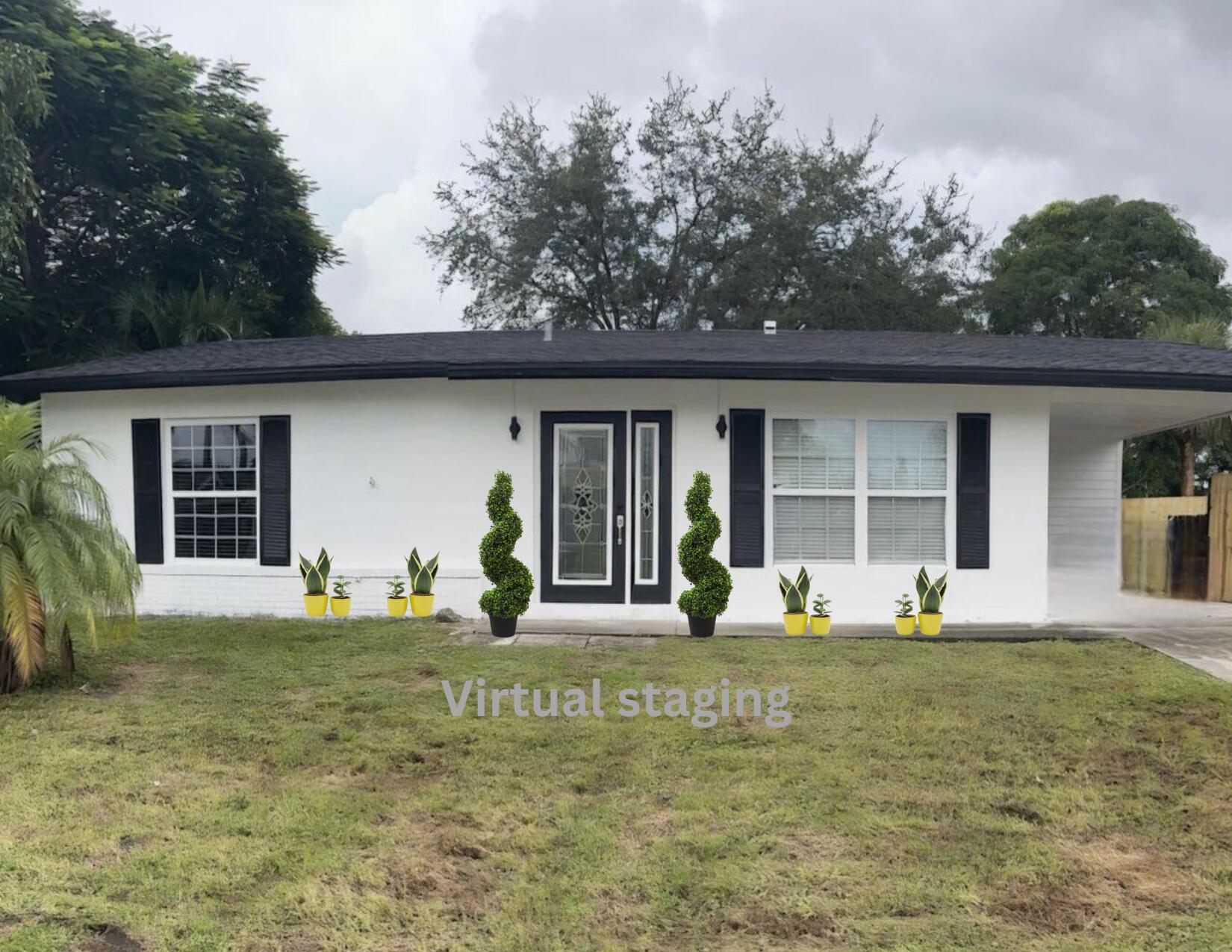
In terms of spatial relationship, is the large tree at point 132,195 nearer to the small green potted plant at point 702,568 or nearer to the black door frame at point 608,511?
the black door frame at point 608,511

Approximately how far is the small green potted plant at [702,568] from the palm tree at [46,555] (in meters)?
4.22

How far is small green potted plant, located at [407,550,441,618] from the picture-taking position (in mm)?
8594

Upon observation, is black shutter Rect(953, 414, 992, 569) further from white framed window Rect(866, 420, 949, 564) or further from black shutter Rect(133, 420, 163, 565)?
black shutter Rect(133, 420, 163, 565)

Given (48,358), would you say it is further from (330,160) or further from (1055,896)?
(1055,896)

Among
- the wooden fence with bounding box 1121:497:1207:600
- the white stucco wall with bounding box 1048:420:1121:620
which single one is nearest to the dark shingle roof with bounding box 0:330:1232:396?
the white stucco wall with bounding box 1048:420:1121:620

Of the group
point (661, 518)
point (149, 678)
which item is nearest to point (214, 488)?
point (149, 678)

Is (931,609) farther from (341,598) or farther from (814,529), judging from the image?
(341,598)

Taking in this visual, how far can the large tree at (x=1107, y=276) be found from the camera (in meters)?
22.4

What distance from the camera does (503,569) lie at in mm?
7695

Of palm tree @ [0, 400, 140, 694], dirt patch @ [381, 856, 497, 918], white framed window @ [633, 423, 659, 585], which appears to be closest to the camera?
dirt patch @ [381, 856, 497, 918]

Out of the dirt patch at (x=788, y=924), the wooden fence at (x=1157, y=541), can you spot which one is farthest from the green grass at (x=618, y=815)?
the wooden fence at (x=1157, y=541)

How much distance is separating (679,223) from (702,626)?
1757 cm

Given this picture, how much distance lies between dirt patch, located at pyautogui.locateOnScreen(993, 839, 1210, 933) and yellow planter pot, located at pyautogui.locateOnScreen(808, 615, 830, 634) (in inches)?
170

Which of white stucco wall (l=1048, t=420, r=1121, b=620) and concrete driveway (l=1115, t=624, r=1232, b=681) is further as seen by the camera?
white stucco wall (l=1048, t=420, r=1121, b=620)
